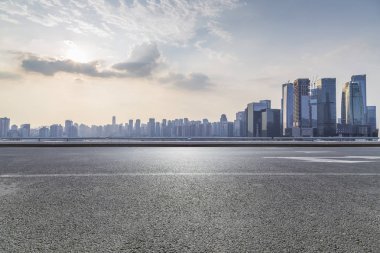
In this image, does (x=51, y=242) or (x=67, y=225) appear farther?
(x=67, y=225)

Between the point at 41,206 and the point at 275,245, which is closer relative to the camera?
the point at 275,245

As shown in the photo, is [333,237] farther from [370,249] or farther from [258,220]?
[258,220]

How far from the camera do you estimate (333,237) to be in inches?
140

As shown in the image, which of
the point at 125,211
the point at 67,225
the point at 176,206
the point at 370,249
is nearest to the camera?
the point at 370,249

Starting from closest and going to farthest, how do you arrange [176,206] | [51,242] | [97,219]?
[51,242] < [97,219] < [176,206]

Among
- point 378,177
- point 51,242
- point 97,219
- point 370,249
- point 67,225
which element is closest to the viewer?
point 370,249

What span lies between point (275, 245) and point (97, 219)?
2.42 m

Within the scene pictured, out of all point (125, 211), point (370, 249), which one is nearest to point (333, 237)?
point (370, 249)

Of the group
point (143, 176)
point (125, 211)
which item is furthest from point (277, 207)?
point (143, 176)

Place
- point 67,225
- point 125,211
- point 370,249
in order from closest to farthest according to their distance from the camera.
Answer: point 370,249, point 67,225, point 125,211

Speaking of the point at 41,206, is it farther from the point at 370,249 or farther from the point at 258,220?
the point at 370,249

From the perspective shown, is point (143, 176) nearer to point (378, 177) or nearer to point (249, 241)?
point (249, 241)

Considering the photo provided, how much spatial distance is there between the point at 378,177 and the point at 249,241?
6792 millimetres

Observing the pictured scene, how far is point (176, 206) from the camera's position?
16.9ft
